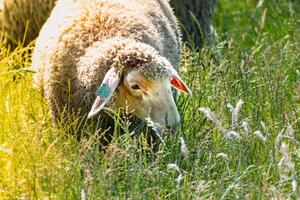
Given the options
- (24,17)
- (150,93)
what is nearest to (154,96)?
(150,93)

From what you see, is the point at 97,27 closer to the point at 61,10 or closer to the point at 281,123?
the point at 61,10

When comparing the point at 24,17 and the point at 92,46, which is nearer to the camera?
the point at 92,46

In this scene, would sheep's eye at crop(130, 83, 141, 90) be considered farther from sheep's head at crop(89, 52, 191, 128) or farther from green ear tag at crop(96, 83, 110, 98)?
green ear tag at crop(96, 83, 110, 98)

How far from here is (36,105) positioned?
6098 mm

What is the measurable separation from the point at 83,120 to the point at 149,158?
42 centimetres

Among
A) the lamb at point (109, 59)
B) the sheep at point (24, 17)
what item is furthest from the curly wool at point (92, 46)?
the sheep at point (24, 17)

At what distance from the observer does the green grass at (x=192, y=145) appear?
4723mm

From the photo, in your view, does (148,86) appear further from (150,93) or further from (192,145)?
(192,145)

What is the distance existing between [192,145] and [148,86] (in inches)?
22.0

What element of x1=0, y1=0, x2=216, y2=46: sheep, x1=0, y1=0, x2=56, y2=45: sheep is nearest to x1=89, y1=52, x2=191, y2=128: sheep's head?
x1=0, y1=0, x2=216, y2=46: sheep

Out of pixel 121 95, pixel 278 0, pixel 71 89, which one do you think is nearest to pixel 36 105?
pixel 71 89

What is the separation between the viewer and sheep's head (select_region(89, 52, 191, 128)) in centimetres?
529

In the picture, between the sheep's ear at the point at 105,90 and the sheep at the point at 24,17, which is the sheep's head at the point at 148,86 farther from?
the sheep at the point at 24,17

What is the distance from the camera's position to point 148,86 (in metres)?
5.32
